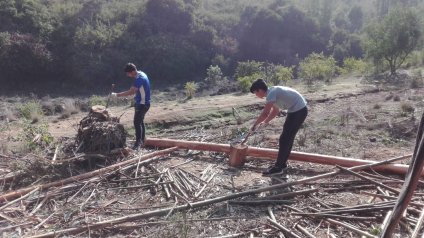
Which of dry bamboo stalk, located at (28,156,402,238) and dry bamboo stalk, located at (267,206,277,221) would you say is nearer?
dry bamboo stalk, located at (28,156,402,238)

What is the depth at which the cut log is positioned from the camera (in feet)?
18.8

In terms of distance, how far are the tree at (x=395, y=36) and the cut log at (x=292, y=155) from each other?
1826 centimetres

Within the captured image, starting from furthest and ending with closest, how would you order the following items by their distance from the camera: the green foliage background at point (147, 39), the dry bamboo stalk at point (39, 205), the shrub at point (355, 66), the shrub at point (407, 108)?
the green foliage background at point (147, 39) < the shrub at point (355, 66) < the shrub at point (407, 108) < the dry bamboo stalk at point (39, 205)

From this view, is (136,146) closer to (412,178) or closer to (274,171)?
(274,171)

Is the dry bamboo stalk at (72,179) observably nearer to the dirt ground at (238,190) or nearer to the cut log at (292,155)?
the dirt ground at (238,190)

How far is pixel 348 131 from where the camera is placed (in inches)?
362

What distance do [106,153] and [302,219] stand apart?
3449mm

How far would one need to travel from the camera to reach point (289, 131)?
228 inches

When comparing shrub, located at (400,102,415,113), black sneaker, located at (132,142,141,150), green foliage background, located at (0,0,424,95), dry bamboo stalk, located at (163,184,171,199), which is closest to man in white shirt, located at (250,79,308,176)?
dry bamboo stalk, located at (163,184,171,199)

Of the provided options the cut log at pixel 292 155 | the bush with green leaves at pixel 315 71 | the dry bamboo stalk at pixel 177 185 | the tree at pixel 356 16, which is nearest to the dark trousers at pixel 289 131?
the cut log at pixel 292 155

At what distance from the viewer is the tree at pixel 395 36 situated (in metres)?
21.9

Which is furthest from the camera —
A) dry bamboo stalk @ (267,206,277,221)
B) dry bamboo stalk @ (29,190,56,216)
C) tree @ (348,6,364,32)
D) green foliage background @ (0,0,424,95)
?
tree @ (348,6,364,32)

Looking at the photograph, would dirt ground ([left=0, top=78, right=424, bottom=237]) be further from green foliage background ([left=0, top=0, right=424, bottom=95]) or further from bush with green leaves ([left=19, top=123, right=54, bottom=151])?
green foliage background ([left=0, top=0, right=424, bottom=95])

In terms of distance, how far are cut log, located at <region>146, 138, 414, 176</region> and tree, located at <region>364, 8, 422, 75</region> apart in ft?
59.9
